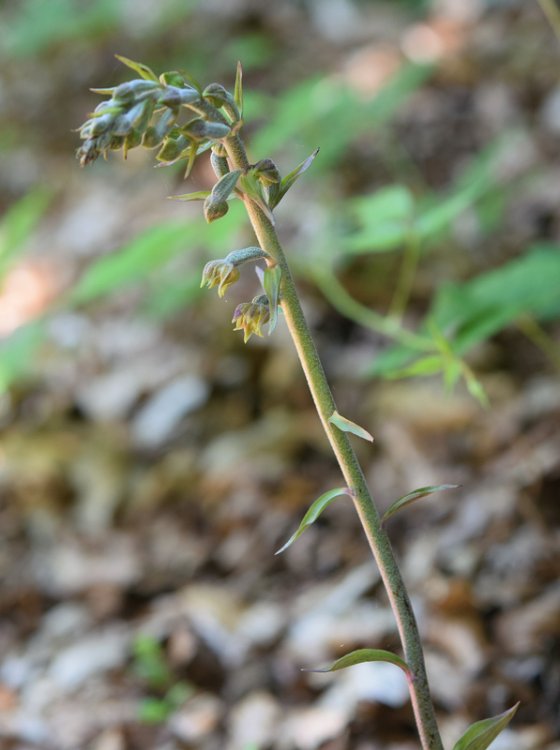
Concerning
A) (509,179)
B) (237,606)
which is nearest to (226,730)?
(237,606)

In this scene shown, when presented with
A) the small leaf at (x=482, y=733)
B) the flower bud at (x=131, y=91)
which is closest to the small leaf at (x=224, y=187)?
the flower bud at (x=131, y=91)

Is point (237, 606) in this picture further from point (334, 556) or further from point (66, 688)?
point (66, 688)

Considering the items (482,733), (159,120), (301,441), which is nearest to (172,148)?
(159,120)

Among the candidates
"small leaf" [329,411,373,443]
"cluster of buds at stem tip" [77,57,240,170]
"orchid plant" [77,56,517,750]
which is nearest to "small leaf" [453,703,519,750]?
"orchid plant" [77,56,517,750]

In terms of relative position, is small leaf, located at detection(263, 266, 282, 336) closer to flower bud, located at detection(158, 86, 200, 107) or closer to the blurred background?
flower bud, located at detection(158, 86, 200, 107)

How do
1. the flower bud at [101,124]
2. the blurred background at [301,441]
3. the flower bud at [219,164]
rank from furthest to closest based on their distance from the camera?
the blurred background at [301,441] → the flower bud at [219,164] → the flower bud at [101,124]

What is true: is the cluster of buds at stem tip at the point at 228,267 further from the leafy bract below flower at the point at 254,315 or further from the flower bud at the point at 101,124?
the flower bud at the point at 101,124

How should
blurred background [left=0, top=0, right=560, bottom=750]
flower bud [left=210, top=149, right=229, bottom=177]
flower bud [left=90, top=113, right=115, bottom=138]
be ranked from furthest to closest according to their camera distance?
blurred background [left=0, top=0, right=560, bottom=750] → flower bud [left=210, top=149, right=229, bottom=177] → flower bud [left=90, top=113, right=115, bottom=138]
